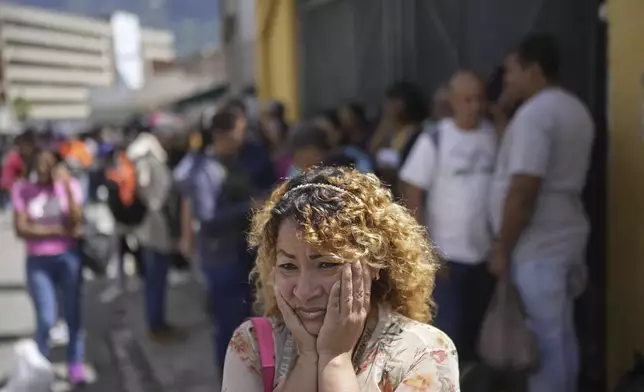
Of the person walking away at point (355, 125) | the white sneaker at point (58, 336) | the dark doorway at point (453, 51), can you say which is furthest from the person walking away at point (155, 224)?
the dark doorway at point (453, 51)

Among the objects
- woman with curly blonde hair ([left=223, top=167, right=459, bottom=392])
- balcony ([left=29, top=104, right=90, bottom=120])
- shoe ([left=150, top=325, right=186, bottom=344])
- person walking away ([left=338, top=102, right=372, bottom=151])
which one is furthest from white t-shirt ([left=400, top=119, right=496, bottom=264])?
balcony ([left=29, top=104, right=90, bottom=120])

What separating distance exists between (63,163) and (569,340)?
3.59m

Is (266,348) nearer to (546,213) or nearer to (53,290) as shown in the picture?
(546,213)

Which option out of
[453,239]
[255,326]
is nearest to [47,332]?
[453,239]

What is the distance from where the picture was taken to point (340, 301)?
5.51 ft

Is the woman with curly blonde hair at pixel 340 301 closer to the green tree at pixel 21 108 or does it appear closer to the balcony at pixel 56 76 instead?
the green tree at pixel 21 108

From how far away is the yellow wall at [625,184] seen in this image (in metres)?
3.80

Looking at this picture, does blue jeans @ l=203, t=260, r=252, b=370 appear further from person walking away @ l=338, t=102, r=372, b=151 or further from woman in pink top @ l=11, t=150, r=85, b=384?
person walking away @ l=338, t=102, r=372, b=151

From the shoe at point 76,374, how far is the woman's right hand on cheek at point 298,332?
155 inches

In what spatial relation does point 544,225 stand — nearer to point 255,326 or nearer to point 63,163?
point 255,326

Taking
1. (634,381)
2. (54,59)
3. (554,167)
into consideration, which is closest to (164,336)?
(554,167)

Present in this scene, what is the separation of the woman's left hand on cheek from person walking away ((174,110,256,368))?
2475 millimetres

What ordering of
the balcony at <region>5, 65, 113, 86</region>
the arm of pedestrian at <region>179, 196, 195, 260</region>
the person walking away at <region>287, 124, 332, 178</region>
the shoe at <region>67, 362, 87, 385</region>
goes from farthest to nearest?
the balcony at <region>5, 65, 113, 86</region> → the shoe at <region>67, 362, 87, 385</region> → the arm of pedestrian at <region>179, 196, 195, 260</region> → the person walking away at <region>287, 124, 332, 178</region>

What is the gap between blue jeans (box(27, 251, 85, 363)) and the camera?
16.9ft
